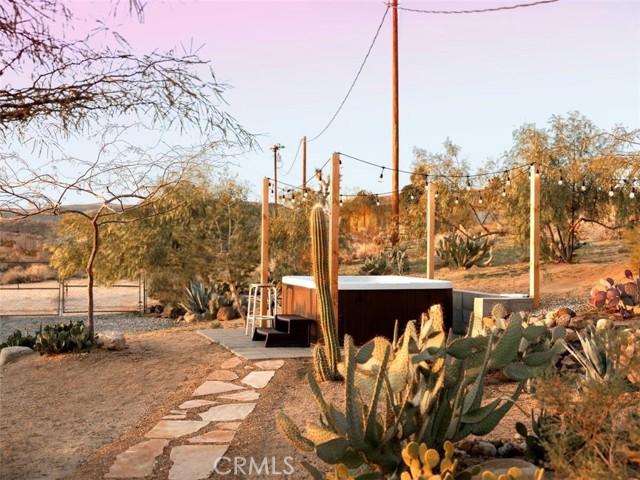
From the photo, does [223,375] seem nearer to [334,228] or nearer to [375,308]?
[334,228]

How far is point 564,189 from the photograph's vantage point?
1581 cm

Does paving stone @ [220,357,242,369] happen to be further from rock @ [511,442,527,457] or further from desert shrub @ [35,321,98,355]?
rock @ [511,442,527,457]

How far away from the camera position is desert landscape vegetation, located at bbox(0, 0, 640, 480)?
140 inches

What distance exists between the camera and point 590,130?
17500mm

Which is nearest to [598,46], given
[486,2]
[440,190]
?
[486,2]

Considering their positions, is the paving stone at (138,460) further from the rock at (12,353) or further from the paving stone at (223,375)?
the rock at (12,353)

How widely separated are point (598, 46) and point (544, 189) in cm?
648

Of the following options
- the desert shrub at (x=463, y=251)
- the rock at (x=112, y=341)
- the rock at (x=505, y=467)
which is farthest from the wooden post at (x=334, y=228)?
the desert shrub at (x=463, y=251)

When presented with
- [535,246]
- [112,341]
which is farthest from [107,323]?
[535,246]

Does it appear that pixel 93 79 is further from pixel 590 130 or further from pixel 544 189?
pixel 590 130

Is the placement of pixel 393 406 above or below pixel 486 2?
below

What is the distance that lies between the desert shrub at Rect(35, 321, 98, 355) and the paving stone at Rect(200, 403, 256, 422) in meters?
3.37

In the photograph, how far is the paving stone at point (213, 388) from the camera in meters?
6.84

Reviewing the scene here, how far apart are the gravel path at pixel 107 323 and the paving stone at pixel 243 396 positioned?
7560 millimetres
